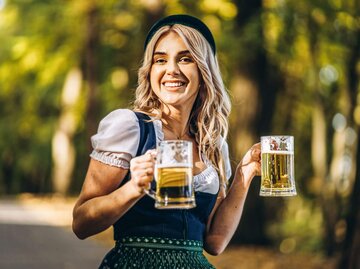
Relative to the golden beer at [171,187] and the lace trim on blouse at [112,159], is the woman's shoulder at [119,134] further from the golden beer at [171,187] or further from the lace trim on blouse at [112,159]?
the golden beer at [171,187]

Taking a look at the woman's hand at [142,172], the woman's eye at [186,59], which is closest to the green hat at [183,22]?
the woman's eye at [186,59]

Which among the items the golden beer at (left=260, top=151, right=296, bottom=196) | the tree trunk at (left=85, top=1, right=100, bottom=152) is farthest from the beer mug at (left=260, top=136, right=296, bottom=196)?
the tree trunk at (left=85, top=1, right=100, bottom=152)

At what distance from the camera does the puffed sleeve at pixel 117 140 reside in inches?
106

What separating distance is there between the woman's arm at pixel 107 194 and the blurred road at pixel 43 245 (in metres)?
7.21

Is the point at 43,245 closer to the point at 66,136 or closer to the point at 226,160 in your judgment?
the point at 226,160

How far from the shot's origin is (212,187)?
2.95m

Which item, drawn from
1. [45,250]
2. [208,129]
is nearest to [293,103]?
[45,250]

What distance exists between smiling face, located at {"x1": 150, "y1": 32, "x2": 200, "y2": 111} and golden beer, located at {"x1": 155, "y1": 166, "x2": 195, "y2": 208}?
1.49 ft

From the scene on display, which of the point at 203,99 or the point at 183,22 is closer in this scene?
the point at 183,22

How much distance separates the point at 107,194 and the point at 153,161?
36 centimetres

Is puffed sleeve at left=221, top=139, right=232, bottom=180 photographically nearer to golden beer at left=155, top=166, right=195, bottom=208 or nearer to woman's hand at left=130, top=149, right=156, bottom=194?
golden beer at left=155, top=166, right=195, bottom=208

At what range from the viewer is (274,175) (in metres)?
3.06

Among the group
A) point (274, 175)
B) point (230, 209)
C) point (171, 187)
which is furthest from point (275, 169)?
point (171, 187)

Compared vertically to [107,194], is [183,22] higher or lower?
higher
